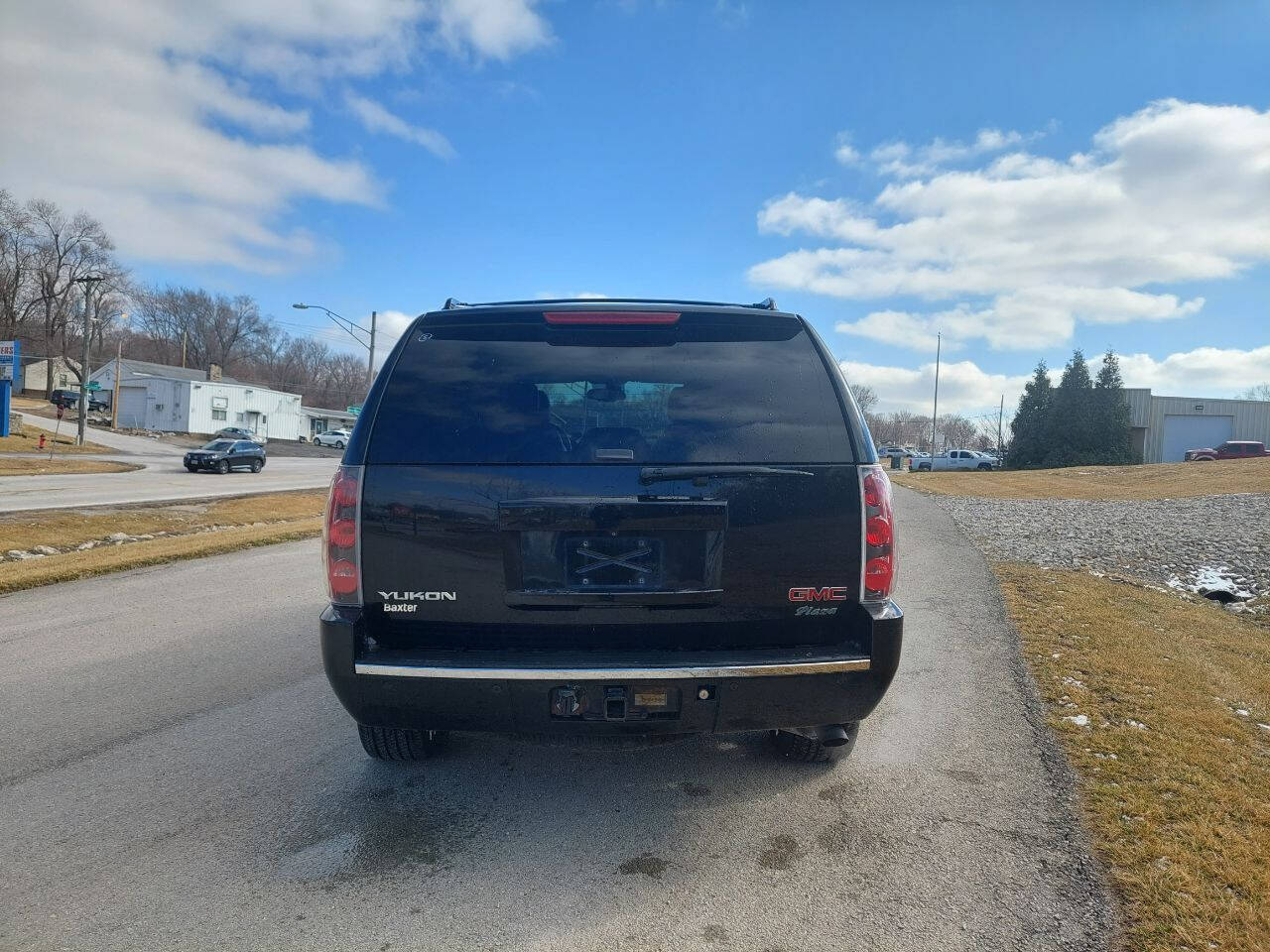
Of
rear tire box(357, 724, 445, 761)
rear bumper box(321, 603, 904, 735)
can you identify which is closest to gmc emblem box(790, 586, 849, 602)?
rear bumper box(321, 603, 904, 735)

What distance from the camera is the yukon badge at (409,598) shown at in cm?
274

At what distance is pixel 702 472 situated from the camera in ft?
8.98

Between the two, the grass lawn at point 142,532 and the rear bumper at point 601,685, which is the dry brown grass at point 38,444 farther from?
the rear bumper at point 601,685

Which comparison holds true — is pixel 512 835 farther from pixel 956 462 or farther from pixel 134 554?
pixel 956 462

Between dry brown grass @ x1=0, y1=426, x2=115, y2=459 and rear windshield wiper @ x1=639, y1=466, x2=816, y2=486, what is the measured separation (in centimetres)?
4182

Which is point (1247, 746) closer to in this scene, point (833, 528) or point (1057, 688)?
point (1057, 688)

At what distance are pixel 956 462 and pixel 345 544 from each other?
194 feet

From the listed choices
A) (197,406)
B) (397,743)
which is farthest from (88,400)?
(397,743)

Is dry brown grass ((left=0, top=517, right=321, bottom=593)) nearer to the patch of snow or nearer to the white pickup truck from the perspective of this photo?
the patch of snow

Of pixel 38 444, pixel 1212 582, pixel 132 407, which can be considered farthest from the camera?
pixel 132 407

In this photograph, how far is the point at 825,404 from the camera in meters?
2.96

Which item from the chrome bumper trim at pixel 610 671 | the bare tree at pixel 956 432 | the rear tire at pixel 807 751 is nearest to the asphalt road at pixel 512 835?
the rear tire at pixel 807 751

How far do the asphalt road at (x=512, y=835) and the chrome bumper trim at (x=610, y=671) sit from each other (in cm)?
72

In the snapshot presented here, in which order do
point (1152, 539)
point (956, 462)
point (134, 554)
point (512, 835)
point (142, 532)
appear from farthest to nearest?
point (956, 462)
point (142, 532)
point (1152, 539)
point (134, 554)
point (512, 835)
